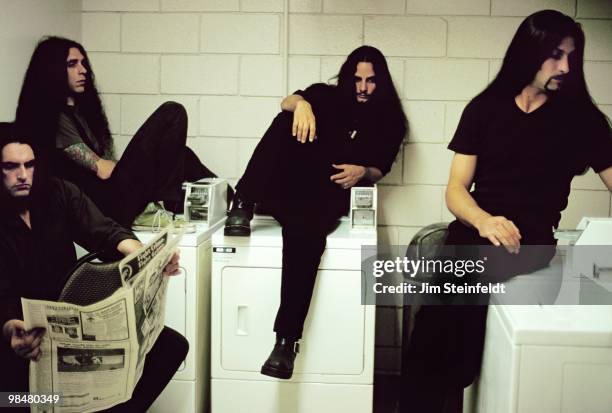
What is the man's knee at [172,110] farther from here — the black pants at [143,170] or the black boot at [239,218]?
the black boot at [239,218]

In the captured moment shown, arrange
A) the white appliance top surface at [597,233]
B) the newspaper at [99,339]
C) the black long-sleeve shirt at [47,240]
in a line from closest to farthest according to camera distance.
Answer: the newspaper at [99,339] → the black long-sleeve shirt at [47,240] → the white appliance top surface at [597,233]

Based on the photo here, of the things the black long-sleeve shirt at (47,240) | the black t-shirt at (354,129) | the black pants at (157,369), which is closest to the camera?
the black long-sleeve shirt at (47,240)

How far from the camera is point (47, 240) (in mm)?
1823

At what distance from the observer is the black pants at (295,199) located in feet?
7.83

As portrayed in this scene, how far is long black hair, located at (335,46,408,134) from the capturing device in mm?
2805

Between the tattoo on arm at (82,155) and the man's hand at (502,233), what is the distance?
1.53m

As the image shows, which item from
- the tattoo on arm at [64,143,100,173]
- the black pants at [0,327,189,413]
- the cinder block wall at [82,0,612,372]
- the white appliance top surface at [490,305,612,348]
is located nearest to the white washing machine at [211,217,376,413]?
the black pants at [0,327,189,413]

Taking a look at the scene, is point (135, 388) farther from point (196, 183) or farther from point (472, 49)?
point (472, 49)

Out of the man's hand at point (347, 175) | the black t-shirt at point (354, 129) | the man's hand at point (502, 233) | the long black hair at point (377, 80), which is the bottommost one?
the man's hand at point (502, 233)

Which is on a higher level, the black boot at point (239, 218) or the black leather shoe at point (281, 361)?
the black boot at point (239, 218)

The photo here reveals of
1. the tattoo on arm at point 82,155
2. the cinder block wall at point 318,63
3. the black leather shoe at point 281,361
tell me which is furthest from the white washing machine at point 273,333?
the cinder block wall at point 318,63

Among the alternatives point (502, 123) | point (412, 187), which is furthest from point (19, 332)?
point (412, 187)

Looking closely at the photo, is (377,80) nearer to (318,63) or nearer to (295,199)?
(318,63)

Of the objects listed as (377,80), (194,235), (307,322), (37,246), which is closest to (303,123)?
(377,80)
